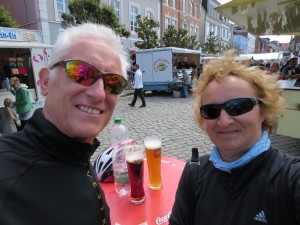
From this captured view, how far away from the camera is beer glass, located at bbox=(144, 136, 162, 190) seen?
1.85m

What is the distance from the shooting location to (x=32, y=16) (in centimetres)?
1602

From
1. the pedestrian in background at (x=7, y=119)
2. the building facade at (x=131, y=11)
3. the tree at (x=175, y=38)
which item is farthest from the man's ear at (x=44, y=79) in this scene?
the tree at (x=175, y=38)

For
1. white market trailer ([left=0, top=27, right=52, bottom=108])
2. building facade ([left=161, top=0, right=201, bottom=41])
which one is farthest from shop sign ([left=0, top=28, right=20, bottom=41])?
building facade ([left=161, top=0, right=201, bottom=41])

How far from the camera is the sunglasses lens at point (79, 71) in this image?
1.21 meters

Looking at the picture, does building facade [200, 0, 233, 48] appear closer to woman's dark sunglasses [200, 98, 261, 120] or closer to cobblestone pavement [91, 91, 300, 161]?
cobblestone pavement [91, 91, 300, 161]

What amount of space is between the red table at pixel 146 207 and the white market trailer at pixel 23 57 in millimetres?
7253

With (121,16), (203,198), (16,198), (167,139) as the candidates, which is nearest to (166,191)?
(203,198)

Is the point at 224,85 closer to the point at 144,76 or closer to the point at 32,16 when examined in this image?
the point at 144,76

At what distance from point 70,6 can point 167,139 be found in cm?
1206

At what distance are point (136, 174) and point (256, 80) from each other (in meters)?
1.03

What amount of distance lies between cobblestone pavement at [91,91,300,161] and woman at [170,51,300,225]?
2006 millimetres

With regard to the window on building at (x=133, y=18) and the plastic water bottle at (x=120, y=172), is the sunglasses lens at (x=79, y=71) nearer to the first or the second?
the plastic water bottle at (x=120, y=172)

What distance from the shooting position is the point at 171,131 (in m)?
6.93

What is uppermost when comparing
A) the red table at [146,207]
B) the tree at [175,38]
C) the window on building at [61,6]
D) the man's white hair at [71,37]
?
the window on building at [61,6]
